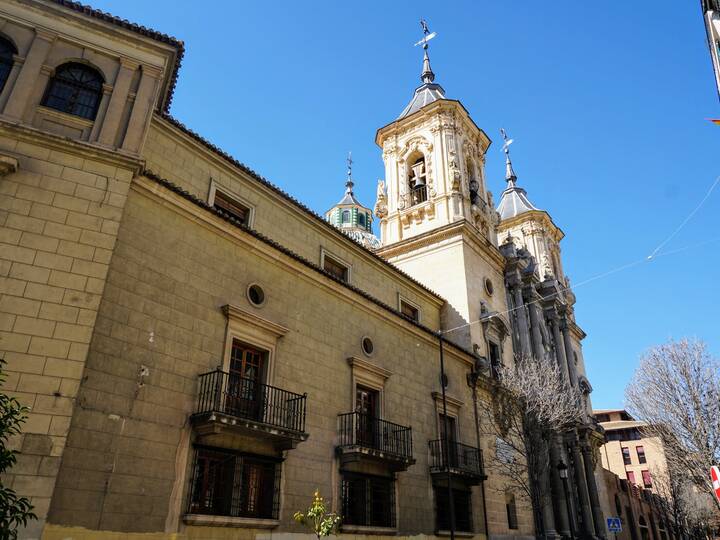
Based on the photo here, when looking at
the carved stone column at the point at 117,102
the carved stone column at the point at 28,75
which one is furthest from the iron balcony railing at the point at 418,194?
the carved stone column at the point at 28,75

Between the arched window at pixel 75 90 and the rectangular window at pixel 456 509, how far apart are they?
49.0 ft

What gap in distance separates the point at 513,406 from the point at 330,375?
354 inches

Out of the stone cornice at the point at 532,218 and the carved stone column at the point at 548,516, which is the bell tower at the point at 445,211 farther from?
the stone cornice at the point at 532,218

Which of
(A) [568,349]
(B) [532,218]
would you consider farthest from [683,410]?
(B) [532,218]

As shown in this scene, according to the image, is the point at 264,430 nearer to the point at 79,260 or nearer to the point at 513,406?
the point at 79,260

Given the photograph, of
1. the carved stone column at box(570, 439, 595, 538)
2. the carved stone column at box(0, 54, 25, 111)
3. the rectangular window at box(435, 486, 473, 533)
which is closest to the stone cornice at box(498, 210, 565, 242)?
the carved stone column at box(570, 439, 595, 538)

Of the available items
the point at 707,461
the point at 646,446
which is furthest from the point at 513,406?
the point at 646,446

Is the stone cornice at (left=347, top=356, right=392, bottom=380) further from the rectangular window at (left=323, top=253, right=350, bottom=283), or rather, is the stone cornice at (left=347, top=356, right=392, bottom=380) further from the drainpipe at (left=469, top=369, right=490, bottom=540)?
the drainpipe at (left=469, top=369, right=490, bottom=540)

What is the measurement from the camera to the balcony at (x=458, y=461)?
18413 millimetres

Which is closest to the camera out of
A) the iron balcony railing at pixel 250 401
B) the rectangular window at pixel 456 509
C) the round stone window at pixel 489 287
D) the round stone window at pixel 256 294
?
the iron balcony railing at pixel 250 401

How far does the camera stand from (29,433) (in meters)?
8.91

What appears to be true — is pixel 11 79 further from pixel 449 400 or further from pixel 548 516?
pixel 548 516

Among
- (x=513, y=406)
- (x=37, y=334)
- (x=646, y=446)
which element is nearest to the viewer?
(x=37, y=334)

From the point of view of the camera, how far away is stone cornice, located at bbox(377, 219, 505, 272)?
26.1 metres
